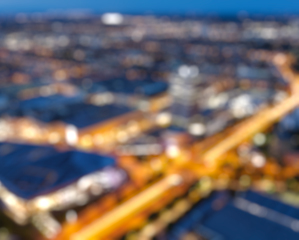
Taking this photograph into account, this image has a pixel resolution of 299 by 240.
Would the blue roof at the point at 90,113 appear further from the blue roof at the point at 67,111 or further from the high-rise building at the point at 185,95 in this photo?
the high-rise building at the point at 185,95

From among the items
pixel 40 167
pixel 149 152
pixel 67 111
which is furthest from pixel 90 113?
pixel 40 167

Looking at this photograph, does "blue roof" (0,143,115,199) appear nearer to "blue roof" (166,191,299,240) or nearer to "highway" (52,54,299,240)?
"highway" (52,54,299,240)

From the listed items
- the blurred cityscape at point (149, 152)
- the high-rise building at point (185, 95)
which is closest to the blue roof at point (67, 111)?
the blurred cityscape at point (149, 152)

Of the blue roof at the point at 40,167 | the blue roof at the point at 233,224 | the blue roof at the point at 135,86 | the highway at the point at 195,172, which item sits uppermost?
the blue roof at the point at 135,86

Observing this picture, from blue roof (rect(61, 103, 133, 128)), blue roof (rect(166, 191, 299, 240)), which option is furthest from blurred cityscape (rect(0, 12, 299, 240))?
blue roof (rect(61, 103, 133, 128))

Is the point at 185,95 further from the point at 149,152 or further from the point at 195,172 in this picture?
the point at 195,172
